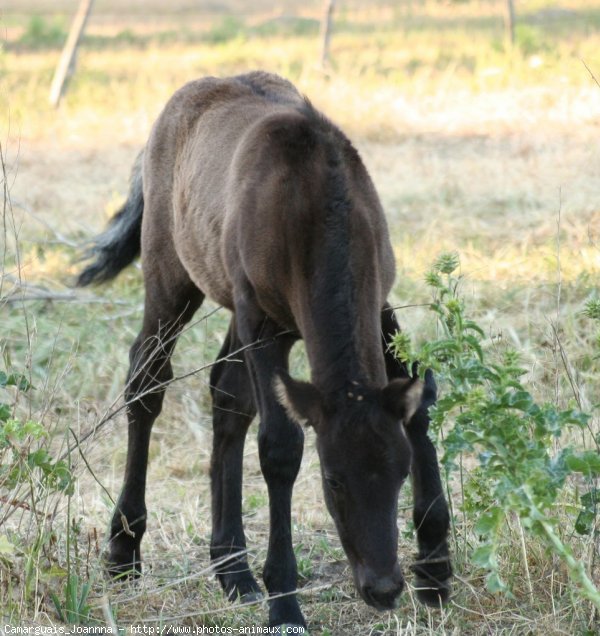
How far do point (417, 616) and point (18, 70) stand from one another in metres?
16.7

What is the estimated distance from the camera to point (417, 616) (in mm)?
3891

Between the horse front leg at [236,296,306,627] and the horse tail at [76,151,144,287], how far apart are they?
1.81m

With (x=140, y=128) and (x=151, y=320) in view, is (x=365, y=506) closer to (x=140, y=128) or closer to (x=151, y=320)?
(x=151, y=320)

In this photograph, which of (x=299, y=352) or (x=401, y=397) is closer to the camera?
(x=401, y=397)

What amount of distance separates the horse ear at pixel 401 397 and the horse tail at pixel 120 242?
2718 mm

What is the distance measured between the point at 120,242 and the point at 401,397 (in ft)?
9.17

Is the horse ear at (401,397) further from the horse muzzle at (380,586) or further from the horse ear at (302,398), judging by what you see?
the horse muzzle at (380,586)

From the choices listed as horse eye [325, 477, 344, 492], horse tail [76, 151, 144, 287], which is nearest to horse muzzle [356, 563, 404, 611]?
horse eye [325, 477, 344, 492]

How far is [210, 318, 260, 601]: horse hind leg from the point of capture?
454 cm

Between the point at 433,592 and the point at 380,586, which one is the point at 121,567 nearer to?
the point at 433,592

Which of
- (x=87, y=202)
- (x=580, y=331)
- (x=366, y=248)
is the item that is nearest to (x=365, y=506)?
(x=366, y=248)

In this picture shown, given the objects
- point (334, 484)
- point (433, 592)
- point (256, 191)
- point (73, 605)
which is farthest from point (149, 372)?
point (334, 484)

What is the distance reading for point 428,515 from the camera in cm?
393

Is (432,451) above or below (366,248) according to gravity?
below
